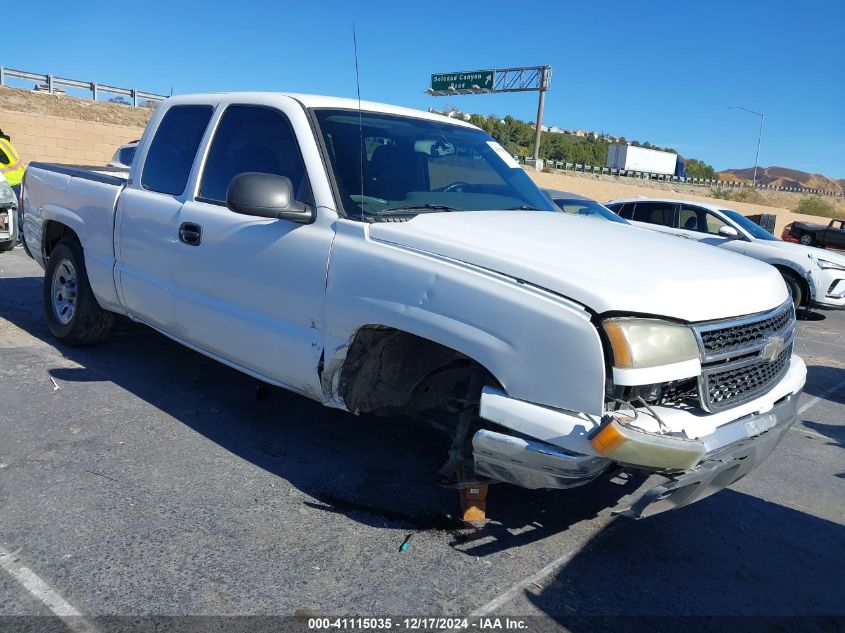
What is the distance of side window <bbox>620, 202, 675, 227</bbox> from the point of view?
40.5 ft

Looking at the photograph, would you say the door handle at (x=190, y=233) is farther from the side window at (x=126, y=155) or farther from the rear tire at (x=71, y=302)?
the side window at (x=126, y=155)

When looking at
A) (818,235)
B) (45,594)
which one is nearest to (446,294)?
(45,594)

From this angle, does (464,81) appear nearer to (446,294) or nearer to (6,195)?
(6,195)

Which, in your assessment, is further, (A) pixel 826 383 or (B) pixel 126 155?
(B) pixel 126 155

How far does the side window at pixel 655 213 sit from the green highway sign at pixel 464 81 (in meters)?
33.5

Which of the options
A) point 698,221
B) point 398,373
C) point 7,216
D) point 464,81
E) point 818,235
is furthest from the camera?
point 464,81

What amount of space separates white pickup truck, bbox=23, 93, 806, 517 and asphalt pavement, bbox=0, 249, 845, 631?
413 millimetres

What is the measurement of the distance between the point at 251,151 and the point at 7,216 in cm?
524

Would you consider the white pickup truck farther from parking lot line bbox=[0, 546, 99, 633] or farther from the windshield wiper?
parking lot line bbox=[0, 546, 99, 633]

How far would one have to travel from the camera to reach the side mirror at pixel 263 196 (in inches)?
135

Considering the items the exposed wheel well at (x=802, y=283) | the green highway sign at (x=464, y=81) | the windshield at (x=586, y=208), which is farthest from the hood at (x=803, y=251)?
the green highway sign at (x=464, y=81)

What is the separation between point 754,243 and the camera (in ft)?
36.8

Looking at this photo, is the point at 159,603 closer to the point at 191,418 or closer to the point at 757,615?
the point at 191,418

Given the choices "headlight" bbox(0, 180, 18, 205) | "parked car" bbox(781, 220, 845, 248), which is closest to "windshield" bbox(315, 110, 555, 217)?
"headlight" bbox(0, 180, 18, 205)
